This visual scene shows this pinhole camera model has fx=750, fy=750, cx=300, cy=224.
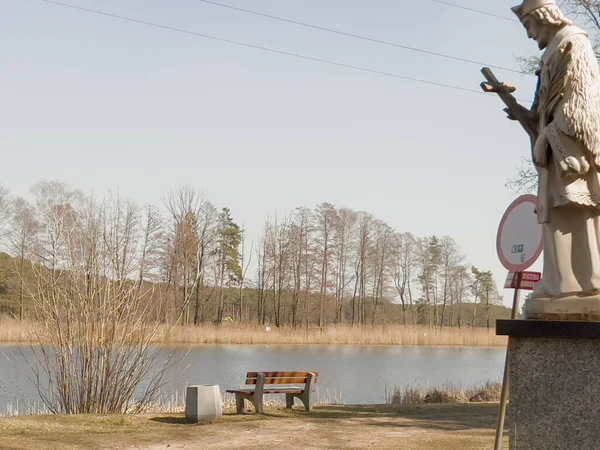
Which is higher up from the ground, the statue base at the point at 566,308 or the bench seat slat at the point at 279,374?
the statue base at the point at 566,308

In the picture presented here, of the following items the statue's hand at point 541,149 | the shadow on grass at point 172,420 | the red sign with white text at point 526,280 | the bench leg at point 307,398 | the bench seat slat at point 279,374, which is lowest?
the shadow on grass at point 172,420

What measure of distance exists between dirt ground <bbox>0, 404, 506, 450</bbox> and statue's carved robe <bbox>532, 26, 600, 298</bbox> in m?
4.35

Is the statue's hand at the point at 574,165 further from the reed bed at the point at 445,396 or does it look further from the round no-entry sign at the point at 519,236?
the reed bed at the point at 445,396

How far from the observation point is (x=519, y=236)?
21.8 feet

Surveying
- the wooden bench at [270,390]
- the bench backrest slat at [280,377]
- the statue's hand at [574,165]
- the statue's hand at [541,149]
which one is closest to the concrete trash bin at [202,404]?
the wooden bench at [270,390]

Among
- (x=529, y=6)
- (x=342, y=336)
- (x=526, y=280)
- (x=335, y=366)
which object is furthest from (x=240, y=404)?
(x=342, y=336)

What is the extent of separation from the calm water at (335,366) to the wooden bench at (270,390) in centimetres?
340

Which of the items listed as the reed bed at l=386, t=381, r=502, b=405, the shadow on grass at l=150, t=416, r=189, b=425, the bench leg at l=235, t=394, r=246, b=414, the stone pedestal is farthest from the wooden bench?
the stone pedestal

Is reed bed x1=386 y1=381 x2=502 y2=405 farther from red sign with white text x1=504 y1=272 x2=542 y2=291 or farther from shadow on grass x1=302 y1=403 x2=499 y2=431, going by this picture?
red sign with white text x1=504 y1=272 x2=542 y2=291

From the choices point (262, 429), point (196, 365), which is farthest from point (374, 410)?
point (196, 365)

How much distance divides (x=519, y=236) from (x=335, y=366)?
20198 millimetres

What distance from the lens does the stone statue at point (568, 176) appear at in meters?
4.75

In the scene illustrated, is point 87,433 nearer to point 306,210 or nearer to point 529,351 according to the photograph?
point 529,351

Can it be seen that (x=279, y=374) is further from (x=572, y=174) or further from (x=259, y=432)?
(x=572, y=174)
